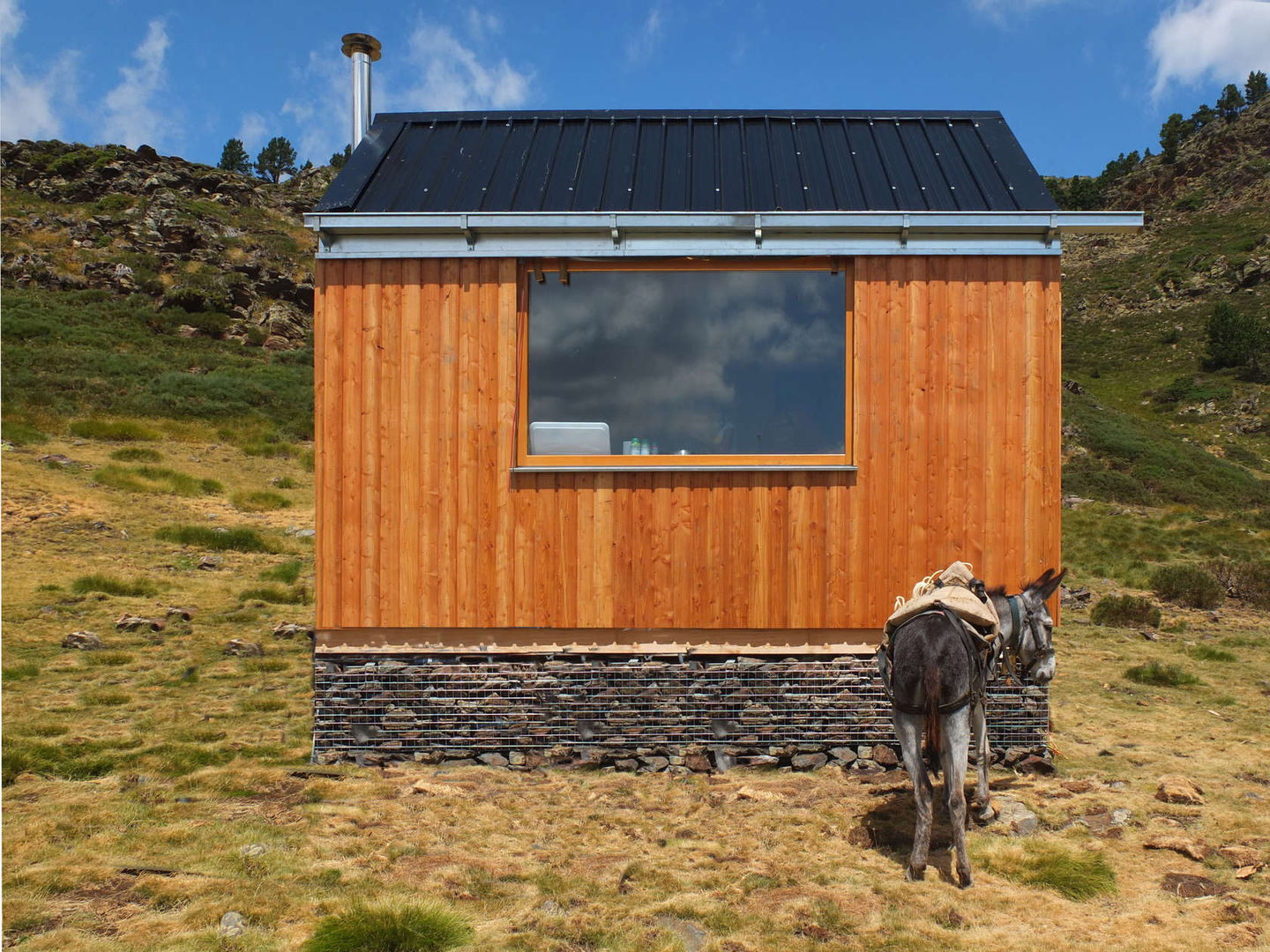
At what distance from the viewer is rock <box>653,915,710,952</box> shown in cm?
371

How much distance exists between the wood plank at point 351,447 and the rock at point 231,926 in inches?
95.6

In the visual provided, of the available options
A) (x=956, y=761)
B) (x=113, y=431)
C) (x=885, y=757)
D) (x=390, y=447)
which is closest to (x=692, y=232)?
(x=390, y=447)

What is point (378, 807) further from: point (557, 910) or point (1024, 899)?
point (1024, 899)

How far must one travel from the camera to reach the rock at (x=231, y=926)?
3.67 m

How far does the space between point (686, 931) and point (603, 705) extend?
2278mm

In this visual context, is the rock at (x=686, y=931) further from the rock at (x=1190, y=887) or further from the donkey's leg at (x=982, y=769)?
the rock at (x=1190, y=887)

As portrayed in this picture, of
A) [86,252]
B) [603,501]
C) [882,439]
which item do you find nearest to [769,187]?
[882,439]

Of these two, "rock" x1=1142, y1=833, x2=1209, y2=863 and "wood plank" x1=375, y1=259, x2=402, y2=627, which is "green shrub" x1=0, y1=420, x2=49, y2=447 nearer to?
"wood plank" x1=375, y1=259, x2=402, y2=627

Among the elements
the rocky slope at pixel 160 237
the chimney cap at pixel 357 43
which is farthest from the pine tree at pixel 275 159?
the chimney cap at pixel 357 43

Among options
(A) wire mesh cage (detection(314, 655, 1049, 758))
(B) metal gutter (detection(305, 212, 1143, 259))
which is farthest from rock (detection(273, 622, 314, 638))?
(B) metal gutter (detection(305, 212, 1143, 259))

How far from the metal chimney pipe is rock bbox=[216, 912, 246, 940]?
6.09 m

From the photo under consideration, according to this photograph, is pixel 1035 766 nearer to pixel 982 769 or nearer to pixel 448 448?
pixel 982 769

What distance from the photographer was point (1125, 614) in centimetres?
1137

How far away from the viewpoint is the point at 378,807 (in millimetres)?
5207
